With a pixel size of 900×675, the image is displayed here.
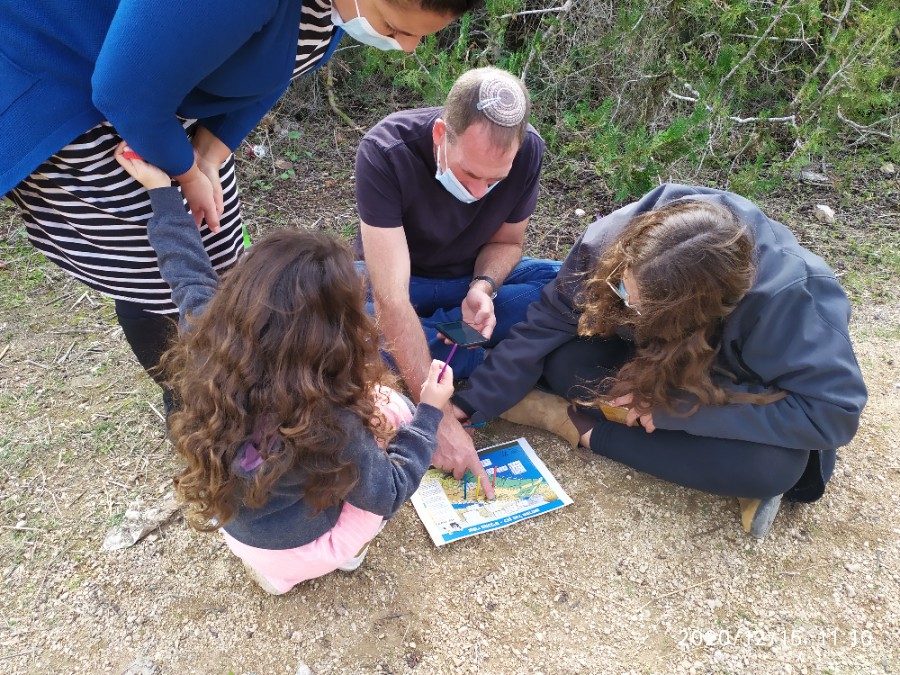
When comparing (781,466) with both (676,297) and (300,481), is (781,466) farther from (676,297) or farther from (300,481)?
(300,481)

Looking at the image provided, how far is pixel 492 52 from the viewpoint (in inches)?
153

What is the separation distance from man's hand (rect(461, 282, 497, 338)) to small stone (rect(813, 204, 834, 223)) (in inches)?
90.6

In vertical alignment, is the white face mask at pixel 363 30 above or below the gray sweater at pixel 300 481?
above

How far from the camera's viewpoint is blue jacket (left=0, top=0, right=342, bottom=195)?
1.04 meters

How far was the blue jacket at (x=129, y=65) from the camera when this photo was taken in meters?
1.04

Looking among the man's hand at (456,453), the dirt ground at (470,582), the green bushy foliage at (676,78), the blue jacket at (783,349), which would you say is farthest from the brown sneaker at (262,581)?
the green bushy foliage at (676,78)

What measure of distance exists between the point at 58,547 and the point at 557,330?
5.38 ft

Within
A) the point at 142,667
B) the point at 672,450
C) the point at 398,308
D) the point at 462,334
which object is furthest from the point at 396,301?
the point at 142,667

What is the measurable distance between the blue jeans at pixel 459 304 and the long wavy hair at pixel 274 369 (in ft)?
3.69

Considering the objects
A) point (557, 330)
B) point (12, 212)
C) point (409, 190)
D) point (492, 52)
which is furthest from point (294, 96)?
point (557, 330)

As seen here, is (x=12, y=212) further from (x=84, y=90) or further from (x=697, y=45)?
(x=697, y=45)

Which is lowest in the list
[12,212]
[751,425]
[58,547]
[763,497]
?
[12,212]

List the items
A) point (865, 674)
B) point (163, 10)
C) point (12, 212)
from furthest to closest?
point (12, 212), point (865, 674), point (163, 10)

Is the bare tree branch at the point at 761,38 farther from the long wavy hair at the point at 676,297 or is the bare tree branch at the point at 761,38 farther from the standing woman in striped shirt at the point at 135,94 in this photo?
the standing woman in striped shirt at the point at 135,94
